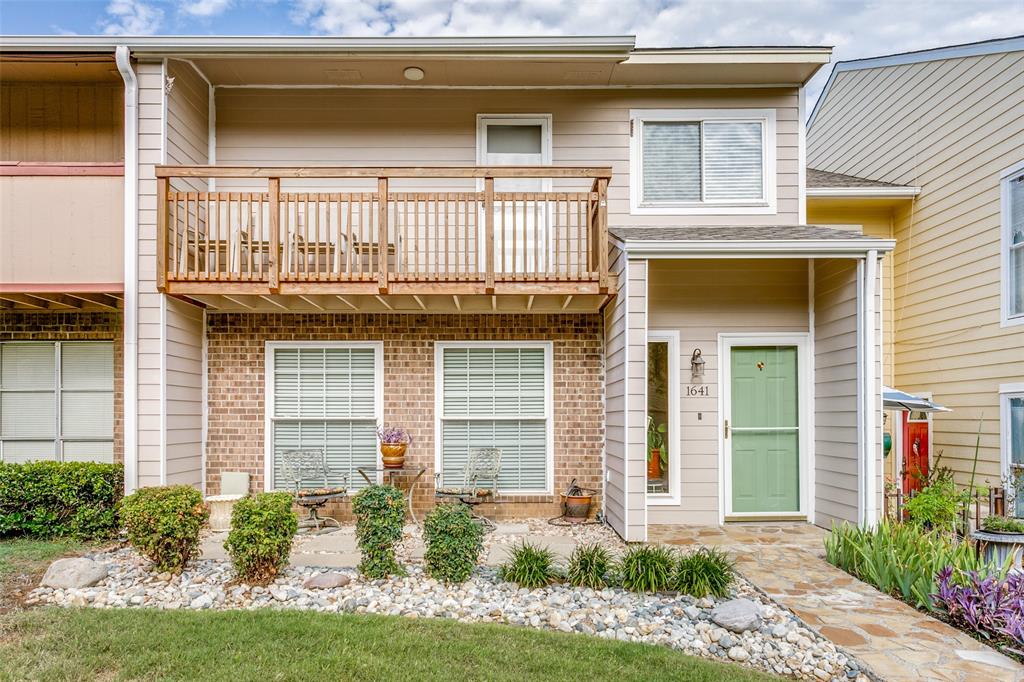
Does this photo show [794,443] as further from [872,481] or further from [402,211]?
[402,211]

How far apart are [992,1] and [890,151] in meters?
2.28

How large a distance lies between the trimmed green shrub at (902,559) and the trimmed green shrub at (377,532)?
3.67 metres

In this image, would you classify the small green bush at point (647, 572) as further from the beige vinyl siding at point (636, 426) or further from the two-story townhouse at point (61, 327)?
the two-story townhouse at point (61, 327)

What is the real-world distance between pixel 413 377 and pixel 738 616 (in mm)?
4429

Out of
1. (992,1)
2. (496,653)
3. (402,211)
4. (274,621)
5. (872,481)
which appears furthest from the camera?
(992,1)

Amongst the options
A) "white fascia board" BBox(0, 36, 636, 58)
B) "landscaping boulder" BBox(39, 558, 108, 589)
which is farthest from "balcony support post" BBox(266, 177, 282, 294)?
"landscaping boulder" BBox(39, 558, 108, 589)

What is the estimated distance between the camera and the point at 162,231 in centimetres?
630

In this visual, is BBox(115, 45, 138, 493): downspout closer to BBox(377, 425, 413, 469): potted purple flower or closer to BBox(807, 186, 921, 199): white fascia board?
BBox(377, 425, 413, 469): potted purple flower

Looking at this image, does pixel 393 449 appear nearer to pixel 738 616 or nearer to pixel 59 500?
pixel 59 500

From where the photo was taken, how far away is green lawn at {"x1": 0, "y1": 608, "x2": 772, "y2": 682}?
3469mm

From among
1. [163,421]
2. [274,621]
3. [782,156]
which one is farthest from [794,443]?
[163,421]

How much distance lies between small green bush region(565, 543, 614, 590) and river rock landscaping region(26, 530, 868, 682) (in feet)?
0.27

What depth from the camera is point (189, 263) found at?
22.3 feet

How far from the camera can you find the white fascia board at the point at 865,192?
848cm
